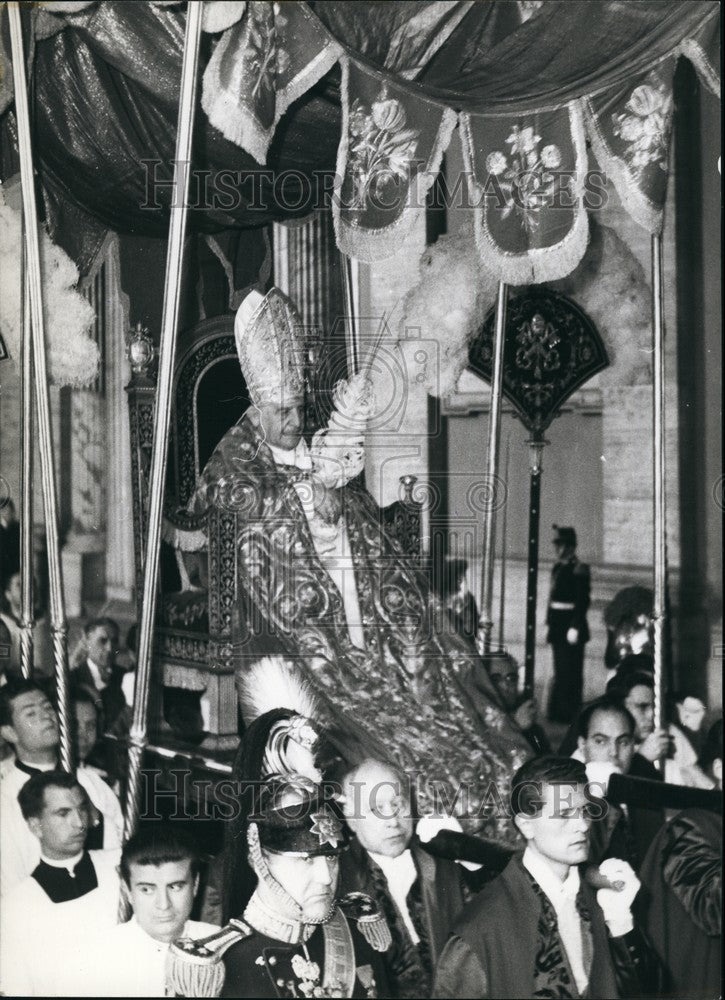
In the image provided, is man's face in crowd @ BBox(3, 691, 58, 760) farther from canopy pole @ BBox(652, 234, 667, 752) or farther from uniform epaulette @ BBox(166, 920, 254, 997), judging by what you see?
canopy pole @ BBox(652, 234, 667, 752)

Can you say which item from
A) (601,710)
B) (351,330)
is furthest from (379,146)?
(601,710)

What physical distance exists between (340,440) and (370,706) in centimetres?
82

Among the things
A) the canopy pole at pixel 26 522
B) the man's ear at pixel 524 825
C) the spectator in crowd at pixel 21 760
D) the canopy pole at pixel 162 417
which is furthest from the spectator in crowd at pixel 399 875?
the canopy pole at pixel 26 522

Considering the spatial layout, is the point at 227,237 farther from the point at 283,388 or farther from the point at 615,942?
the point at 615,942

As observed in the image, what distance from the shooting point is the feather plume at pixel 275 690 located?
394 centimetres

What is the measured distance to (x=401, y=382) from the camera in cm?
392

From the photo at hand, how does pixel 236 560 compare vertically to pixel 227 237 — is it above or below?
below

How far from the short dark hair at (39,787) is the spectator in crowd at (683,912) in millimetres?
1807

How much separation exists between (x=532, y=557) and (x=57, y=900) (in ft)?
6.14

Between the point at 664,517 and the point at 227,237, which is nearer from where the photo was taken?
the point at 664,517

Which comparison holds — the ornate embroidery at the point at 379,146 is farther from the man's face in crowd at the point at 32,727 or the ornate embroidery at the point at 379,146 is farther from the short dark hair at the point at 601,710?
the man's face in crowd at the point at 32,727

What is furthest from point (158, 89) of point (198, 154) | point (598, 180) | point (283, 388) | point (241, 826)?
point (241, 826)

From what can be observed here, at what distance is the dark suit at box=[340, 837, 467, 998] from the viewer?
3854 mm

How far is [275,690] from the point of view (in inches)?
156
